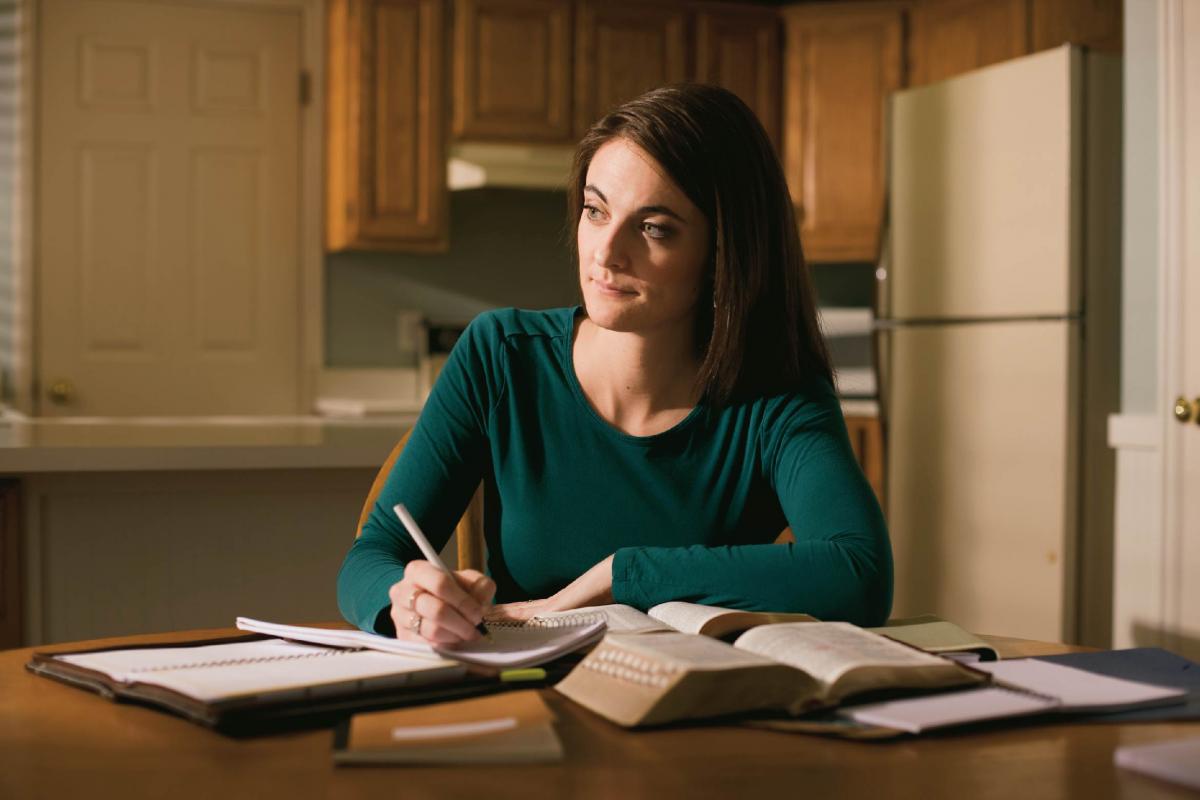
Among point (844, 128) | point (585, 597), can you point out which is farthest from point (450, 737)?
point (844, 128)

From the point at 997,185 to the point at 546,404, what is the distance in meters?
2.42

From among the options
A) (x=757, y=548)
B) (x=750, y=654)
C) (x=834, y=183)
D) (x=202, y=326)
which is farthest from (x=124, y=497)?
(x=834, y=183)

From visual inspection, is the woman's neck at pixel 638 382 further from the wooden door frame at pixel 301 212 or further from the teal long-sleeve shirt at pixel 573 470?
the wooden door frame at pixel 301 212

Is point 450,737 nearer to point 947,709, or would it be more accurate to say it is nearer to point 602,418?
point 947,709

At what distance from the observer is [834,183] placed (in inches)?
169

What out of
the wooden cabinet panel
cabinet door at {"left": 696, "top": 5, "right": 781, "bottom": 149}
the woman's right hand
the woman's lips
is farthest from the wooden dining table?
cabinet door at {"left": 696, "top": 5, "right": 781, "bottom": 149}

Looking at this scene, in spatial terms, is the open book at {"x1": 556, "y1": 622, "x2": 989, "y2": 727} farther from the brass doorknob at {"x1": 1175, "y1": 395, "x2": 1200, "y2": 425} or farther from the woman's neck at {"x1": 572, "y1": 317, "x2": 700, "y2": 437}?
the brass doorknob at {"x1": 1175, "y1": 395, "x2": 1200, "y2": 425}

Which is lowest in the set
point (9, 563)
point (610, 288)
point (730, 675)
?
point (9, 563)

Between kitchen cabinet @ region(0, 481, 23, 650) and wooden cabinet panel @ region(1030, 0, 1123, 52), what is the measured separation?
9.99 ft

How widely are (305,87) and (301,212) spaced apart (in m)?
0.40

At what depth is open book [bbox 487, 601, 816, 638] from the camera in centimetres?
107

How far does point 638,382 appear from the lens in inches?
60.9

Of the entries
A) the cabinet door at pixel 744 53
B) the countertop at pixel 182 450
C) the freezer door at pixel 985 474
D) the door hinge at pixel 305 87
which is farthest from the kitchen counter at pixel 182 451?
the cabinet door at pixel 744 53

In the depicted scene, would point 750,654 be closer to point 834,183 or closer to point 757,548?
point 757,548
